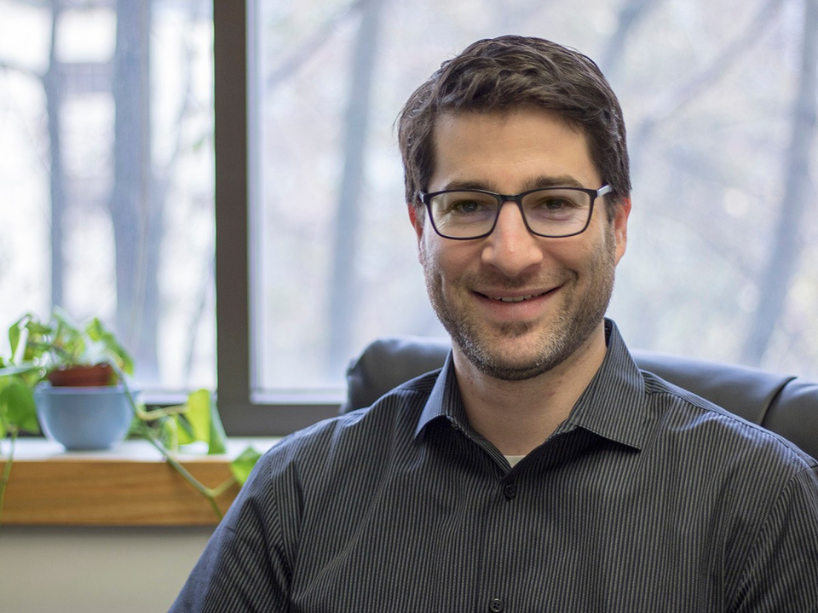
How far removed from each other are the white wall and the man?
494 mm

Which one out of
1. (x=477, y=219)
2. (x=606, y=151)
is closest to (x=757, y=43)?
(x=606, y=151)

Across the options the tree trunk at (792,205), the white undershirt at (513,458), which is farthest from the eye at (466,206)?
the tree trunk at (792,205)

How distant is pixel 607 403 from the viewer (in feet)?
3.47

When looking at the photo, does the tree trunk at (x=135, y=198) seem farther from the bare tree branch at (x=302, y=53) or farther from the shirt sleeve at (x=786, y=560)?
the shirt sleeve at (x=786, y=560)

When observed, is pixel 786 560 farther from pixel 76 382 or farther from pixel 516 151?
pixel 76 382

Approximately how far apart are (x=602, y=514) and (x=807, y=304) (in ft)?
3.46

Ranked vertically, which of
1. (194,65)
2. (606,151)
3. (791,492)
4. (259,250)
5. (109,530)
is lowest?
(109,530)

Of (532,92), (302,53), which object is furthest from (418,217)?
(302,53)

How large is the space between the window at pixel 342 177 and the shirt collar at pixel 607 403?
713 millimetres

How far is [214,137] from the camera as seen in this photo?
180cm

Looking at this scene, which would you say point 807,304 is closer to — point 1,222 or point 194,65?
point 194,65

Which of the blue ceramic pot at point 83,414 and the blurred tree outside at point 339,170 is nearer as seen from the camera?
the blue ceramic pot at point 83,414

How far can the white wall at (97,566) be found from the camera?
1.63 m

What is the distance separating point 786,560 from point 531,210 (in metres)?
0.50
